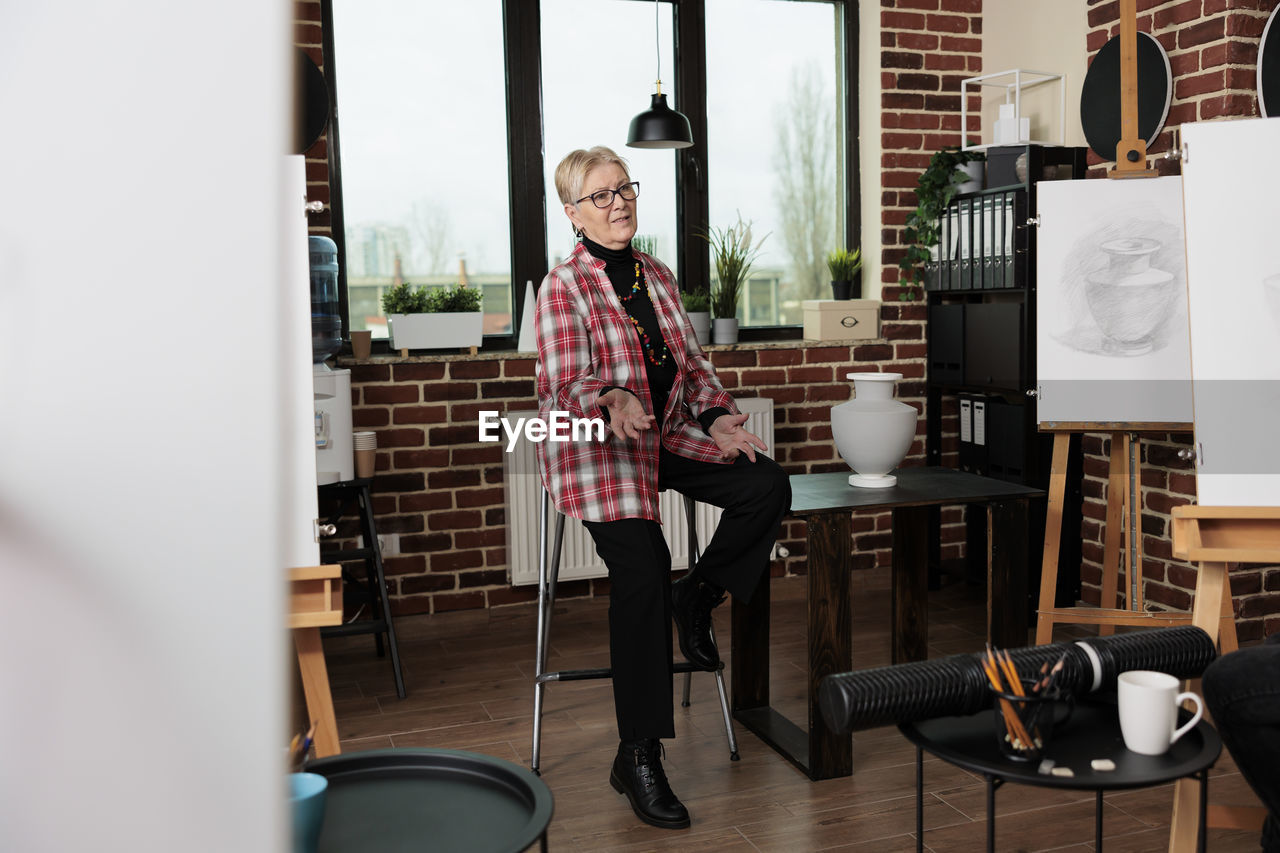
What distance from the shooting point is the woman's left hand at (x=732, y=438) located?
243cm

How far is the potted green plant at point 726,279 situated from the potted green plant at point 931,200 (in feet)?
1.99

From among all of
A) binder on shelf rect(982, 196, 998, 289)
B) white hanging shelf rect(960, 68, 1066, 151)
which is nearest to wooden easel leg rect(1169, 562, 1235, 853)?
binder on shelf rect(982, 196, 998, 289)

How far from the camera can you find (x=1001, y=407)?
11.7ft

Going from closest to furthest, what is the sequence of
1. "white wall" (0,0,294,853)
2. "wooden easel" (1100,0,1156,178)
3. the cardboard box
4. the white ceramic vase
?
"white wall" (0,0,294,853) → the white ceramic vase → "wooden easel" (1100,0,1156,178) → the cardboard box

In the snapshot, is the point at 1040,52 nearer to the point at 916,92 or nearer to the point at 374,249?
the point at 916,92

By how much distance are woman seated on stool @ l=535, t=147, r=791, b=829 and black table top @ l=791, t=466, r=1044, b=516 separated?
0.11m

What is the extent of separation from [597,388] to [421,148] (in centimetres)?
174

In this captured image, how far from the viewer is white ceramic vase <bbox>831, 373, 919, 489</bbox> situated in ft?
8.62

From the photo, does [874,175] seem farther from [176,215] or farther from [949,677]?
[176,215]


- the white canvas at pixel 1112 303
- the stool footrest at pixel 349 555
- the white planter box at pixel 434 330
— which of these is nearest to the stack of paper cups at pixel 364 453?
the stool footrest at pixel 349 555

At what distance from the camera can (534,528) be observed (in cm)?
355

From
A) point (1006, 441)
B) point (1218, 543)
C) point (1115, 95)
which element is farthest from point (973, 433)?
point (1218, 543)

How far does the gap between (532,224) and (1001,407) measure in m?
1.72

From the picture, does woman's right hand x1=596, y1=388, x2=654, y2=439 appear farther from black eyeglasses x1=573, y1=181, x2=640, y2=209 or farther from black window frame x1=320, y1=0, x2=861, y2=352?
black window frame x1=320, y1=0, x2=861, y2=352
